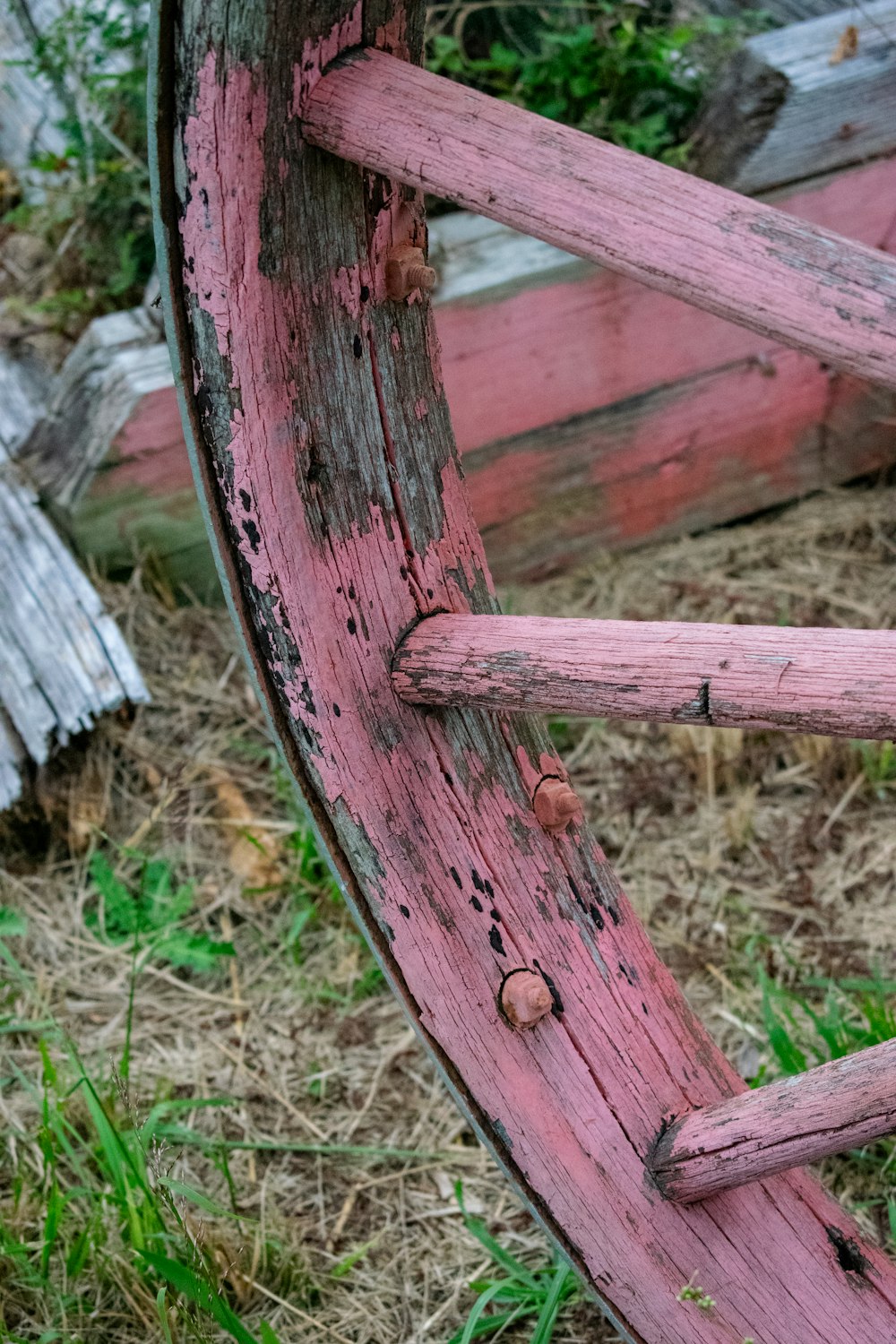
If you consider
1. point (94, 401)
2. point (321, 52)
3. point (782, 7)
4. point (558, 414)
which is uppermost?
point (321, 52)

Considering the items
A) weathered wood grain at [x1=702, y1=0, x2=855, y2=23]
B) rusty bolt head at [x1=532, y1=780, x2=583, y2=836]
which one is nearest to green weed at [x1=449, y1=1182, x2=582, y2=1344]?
rusty bolt head at [x1=532, y1=780, x2=583, y2=836]

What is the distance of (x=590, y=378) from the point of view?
2432mm

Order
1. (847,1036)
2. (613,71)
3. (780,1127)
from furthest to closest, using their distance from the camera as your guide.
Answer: (613,71)
(847,1036)
(780,1127)

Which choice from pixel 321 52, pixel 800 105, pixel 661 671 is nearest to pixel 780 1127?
pixel 661 671

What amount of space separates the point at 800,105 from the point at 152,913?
1.86m

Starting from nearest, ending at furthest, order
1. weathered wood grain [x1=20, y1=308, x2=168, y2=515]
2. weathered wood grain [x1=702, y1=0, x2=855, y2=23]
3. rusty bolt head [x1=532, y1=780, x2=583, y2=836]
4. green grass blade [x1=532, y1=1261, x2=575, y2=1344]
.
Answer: rusty bolt head [x1=532, y1=780, x2=583, y2=836] → green grass blade [x1=532, y1=1261, x2=575, y2=1344] → weathered wood grain [x1=20, y1=308, x2=168, y2=515] → weathered wood grain [x1=702, y1=0, x2=855, y2=23]

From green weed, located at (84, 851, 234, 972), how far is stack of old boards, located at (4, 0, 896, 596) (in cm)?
65

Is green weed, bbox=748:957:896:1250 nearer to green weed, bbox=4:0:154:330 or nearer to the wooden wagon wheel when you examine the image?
the wooden wagon wheel

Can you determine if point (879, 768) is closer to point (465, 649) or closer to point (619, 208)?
point (465, 649)

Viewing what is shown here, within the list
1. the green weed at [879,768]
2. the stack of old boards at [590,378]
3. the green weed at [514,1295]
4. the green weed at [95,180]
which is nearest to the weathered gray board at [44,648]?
the stack of old boards at [590,378]

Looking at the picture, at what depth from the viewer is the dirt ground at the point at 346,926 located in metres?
1.53

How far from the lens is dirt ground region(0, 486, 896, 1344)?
1527 mm

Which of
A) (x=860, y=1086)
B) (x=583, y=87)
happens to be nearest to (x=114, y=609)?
(x=583, y=87)

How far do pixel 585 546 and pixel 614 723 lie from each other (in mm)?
474
